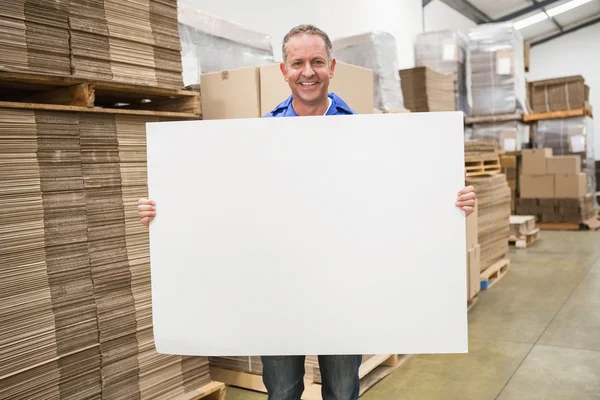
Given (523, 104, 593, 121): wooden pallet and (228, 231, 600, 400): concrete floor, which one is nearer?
(228, 231, 600, 400): concrete floor

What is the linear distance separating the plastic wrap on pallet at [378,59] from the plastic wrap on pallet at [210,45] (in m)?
1.29

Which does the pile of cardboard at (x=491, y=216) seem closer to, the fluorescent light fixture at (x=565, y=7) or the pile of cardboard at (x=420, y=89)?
the pile of cardboard at (x=420, y=89)

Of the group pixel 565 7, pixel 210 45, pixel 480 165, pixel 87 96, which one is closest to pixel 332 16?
pixel 480 165

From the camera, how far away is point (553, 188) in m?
9.94

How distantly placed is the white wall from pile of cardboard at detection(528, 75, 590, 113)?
1.91 meters

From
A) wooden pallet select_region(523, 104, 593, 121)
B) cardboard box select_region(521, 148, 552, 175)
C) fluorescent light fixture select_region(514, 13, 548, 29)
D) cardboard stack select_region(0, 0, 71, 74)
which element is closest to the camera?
cardboard stack select_region(0, 0, 71, 74)

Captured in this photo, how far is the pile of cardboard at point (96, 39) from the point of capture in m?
2.29

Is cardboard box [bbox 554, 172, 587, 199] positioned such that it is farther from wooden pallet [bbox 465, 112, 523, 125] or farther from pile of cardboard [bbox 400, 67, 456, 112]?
pile of cardboard [bbox 400, 67, 456, 112]

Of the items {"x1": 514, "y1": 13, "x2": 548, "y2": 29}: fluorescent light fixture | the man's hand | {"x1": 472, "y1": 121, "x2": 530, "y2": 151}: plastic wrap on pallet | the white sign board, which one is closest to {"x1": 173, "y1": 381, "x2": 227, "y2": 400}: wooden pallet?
the white sign board

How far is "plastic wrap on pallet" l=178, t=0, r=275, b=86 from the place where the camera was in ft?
12.6

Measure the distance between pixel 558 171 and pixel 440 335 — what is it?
9.12 meters

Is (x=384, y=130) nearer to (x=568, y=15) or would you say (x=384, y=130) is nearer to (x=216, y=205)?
(x=216, y=205)

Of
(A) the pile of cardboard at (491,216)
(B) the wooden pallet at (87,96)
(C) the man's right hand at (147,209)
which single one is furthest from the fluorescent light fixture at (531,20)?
(C) the man's right hand at (147,209)

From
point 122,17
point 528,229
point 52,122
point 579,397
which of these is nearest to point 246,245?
point 52,122
